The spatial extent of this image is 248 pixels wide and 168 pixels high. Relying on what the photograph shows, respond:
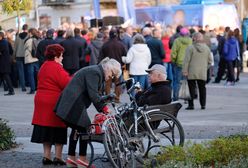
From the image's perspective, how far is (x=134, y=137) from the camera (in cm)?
986

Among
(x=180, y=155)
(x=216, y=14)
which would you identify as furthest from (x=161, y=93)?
(x=216, y=14)

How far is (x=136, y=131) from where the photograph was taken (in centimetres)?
995

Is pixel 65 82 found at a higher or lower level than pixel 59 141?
higher

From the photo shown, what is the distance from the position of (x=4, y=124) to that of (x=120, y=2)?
1693 centimetres

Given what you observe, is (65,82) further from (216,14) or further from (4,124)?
(216,14)

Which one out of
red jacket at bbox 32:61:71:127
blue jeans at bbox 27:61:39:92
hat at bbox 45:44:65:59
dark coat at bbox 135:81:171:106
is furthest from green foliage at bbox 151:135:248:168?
blue jeans at bbox 27:61:39:92

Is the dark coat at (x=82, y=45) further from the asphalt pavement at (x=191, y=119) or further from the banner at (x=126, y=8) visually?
the banner at (x=126, y=8)

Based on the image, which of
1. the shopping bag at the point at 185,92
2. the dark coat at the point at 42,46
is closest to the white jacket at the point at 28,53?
the dark coat at the point at 42,46

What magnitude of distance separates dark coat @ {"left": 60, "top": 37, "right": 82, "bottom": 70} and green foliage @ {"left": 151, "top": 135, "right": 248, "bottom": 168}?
11.7m

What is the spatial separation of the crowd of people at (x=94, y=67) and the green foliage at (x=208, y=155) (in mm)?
1656

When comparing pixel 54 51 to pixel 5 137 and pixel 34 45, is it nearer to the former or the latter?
pixel 5 137

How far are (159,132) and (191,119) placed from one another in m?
5.47

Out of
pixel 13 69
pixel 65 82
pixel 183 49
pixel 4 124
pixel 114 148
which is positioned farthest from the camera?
pixel 13 69

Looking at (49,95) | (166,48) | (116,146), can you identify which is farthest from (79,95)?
(166,48)
